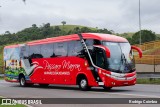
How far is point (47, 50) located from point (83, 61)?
4715 mm

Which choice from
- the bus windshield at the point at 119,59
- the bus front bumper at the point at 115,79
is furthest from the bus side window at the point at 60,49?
the bus front bumper at the point at 115,79

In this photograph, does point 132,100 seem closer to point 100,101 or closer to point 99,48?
point 100,101

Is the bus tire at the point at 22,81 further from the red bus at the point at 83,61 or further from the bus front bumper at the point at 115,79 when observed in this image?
the bus front bumper at the point at 115,79

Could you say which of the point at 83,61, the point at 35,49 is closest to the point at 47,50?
the point at 35,49

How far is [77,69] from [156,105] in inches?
381

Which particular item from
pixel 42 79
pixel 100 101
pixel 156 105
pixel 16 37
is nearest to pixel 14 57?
pixel 42 79

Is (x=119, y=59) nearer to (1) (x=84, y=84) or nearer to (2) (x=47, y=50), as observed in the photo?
(1) (x=84, y=84)

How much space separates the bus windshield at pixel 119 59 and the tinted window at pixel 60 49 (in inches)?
147

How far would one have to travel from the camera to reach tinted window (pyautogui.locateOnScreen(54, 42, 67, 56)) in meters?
25.1

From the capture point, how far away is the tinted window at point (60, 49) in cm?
2511

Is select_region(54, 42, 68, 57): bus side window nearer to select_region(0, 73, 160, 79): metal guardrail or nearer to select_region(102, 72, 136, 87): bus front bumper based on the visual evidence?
select_region(102, 72, 136, 87): bus front bumper

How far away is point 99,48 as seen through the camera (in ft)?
72.3

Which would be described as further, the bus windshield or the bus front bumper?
the bus windshield

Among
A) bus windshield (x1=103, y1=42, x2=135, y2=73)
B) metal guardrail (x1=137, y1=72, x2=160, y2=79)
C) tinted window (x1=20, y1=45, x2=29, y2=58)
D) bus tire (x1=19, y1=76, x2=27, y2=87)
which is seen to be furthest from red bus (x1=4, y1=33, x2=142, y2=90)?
metal guardrail (x1=137, y1=72, x2=160, y2=79)
